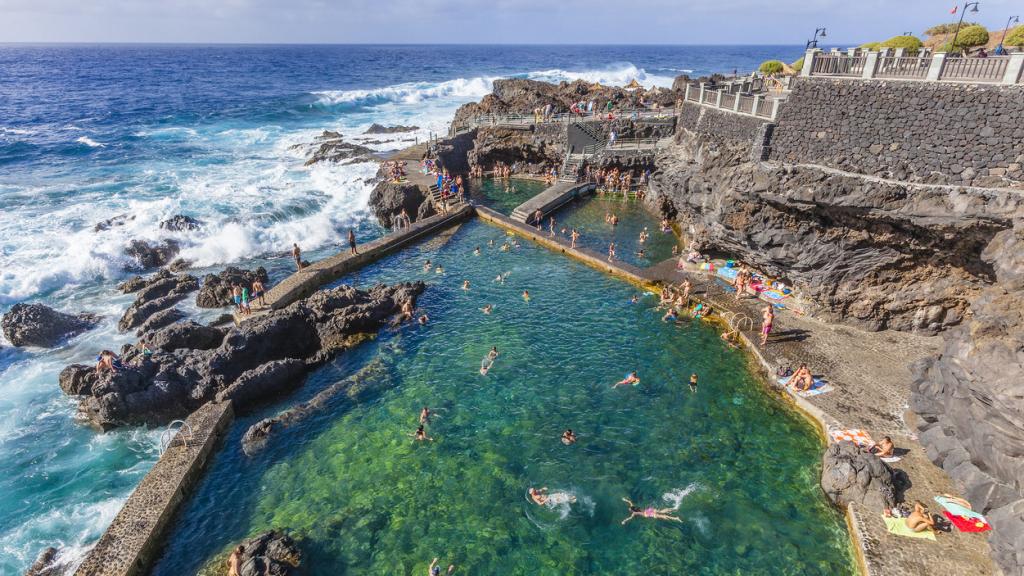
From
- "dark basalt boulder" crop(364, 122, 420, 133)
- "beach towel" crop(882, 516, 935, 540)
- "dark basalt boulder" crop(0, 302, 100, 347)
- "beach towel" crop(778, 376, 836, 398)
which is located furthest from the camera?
"dark basalt boulder" crop(364, 122, 420, 133)

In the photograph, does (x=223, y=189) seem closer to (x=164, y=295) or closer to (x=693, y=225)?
(x=164, y=295)

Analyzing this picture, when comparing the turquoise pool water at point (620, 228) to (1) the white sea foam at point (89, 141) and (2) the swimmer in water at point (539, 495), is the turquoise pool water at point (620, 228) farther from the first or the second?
(1) the white sea foam at point (89, 141)

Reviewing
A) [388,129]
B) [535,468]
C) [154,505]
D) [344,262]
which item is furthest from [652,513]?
[388,129]

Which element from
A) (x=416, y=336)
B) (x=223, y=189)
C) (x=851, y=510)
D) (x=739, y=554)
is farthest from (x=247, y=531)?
(x=223, y=189)

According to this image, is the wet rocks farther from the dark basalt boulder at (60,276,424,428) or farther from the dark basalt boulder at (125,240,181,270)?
the dark basalt boulder at (60,276,424,428)

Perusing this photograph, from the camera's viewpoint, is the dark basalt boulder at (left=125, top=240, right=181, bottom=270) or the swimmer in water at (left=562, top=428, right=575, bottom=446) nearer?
the swimmer in water at (left=562, top=428, right=575, bottom=446)

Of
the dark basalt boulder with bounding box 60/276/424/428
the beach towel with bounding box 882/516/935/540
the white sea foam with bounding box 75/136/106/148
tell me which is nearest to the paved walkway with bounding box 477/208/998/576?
the beach towel with bounding box 882/516/935/540

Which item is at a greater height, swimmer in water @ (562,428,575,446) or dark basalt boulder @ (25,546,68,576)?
swimmer in water @ (562,428,575,446)

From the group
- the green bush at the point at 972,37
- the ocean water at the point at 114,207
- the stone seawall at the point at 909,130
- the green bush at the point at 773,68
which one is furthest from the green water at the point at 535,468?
the green bush at the point at 773,68
